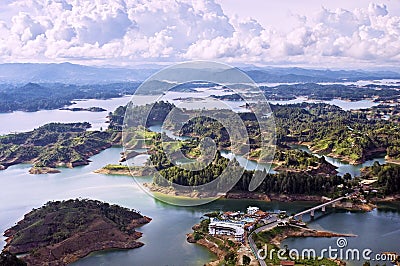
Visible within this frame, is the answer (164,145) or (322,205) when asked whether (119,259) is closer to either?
(322,205)

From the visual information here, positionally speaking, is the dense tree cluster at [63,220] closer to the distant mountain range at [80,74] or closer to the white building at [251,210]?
the white building at [251,210]

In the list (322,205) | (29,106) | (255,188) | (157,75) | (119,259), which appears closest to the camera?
(157,75)

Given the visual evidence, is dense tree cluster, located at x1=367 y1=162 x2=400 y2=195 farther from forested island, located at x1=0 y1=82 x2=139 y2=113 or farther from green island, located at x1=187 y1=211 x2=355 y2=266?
forested island, located at x1=0 y1=82 x2=139 y2=113

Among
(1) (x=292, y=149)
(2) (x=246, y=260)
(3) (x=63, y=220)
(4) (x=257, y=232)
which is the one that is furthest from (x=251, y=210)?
(1) (x=292, y=149)

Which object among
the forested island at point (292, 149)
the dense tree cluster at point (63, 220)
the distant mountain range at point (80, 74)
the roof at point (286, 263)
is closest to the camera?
the roof at point (286, 263)

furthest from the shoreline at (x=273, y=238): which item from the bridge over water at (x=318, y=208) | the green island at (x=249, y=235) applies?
the bridge over water at (x=318, y=208)

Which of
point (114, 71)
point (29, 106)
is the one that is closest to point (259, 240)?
point (29, 106)
